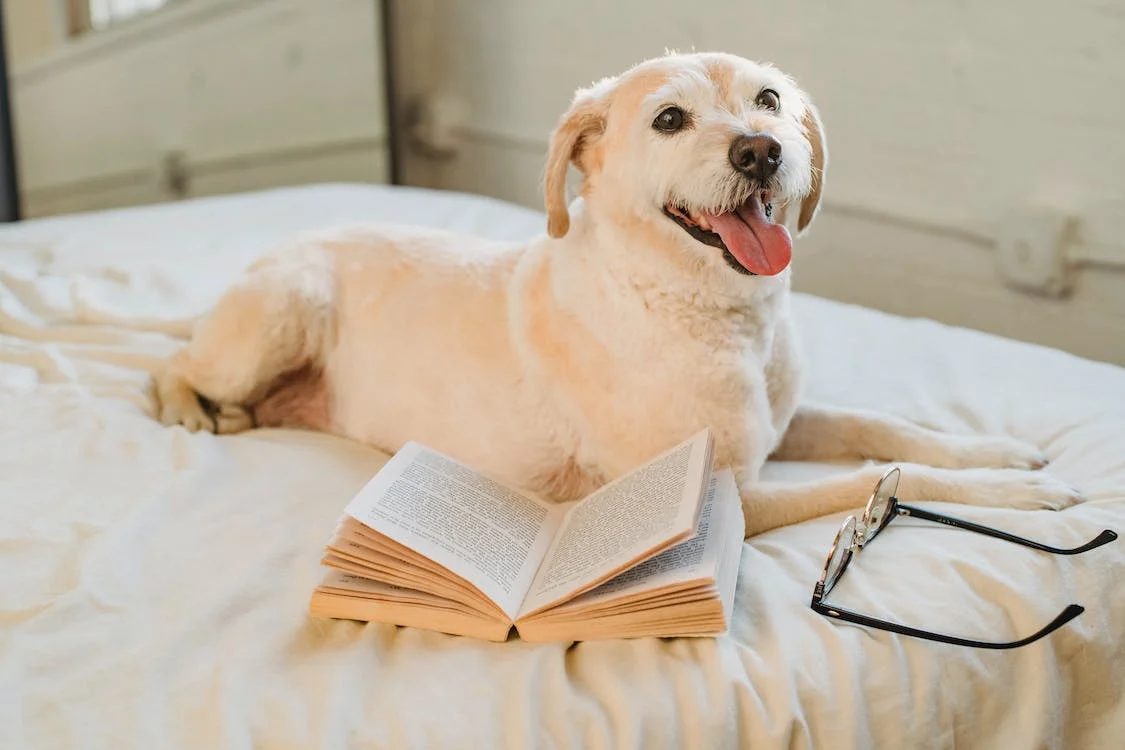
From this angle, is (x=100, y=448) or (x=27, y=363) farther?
(x=27, y=363)

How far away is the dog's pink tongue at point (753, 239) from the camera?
5.58 ft

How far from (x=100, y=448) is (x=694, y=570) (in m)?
1.19

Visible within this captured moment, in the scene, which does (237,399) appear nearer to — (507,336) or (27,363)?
(27,363)

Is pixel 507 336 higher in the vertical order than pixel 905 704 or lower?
higher

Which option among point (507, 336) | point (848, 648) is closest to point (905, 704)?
point (848, 648)

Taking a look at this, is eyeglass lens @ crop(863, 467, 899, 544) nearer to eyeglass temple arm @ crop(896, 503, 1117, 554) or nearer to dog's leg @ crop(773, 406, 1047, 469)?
eyeglass temple arm @ crop(896, 503, 1117, 554)

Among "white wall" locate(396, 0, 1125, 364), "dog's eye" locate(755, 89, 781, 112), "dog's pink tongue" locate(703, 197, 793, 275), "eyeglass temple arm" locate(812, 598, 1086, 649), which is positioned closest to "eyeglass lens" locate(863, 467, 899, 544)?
"eyeglass temple arm" locate(812, 598, 1086, 649)

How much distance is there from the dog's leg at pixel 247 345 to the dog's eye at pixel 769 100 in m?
1.00

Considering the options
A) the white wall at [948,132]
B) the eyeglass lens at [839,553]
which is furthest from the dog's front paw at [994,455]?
the white wall at [948,132]

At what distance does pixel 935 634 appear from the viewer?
1429 millimetres

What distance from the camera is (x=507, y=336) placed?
204 centimetres

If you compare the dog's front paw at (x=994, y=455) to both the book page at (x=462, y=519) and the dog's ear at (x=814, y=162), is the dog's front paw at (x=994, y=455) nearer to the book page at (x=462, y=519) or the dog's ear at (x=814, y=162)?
the dog's ear at (x=814, y=162)

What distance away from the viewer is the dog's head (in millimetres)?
1659

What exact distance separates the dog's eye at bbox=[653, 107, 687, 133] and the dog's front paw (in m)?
0.80
